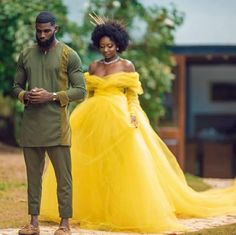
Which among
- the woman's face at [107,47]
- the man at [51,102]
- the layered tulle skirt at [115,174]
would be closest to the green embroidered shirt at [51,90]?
the man at [51,102]

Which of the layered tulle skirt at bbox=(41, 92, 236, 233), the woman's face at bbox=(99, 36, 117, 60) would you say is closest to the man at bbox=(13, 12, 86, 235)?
the layered tulle skirt at bbox=(41, 92, 236, 233)

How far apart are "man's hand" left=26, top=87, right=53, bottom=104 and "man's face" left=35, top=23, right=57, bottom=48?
1.25 feet

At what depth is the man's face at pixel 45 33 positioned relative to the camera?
6.77m

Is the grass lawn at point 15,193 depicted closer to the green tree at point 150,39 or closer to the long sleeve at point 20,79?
the long sleeve at point 20,79

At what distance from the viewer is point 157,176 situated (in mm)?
8062

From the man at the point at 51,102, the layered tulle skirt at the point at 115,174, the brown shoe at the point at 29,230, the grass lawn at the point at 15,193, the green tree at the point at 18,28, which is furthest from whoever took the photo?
the green tree at the point at 18,28

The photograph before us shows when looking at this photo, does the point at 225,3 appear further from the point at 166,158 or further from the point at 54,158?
the point at 54,158

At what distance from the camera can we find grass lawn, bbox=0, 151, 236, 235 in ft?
25.4

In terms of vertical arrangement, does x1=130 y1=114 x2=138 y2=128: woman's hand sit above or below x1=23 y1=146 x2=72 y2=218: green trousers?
above

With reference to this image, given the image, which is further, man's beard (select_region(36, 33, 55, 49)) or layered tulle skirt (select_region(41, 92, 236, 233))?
layered tulle skirt (select_region(41, 92, 236, 233))

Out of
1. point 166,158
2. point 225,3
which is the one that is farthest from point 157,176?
point 225,3

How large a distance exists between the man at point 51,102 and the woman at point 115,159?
2.80 ft

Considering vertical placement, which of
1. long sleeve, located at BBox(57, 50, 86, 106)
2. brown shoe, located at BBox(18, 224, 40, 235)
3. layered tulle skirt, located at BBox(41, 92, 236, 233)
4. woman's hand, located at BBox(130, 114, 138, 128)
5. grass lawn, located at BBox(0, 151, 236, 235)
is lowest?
grass lawn, located at BBox(0, 151, 236, 235)

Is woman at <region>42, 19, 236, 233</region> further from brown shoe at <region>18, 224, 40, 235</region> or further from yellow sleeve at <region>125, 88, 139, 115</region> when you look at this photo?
brown shoe at <region>18, 224, 40, 235</region>
